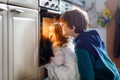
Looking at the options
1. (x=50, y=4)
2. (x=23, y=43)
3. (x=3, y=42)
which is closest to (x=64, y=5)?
(x=50, y=4)

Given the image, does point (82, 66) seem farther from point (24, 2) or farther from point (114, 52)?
point (114, 52)

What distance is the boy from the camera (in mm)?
1352

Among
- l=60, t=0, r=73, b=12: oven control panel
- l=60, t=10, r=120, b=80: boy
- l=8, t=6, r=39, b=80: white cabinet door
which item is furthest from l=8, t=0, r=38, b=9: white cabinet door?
l=60, t=0, r=73, b=12: oven control panel

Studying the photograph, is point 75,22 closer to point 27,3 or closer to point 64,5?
point 27,3

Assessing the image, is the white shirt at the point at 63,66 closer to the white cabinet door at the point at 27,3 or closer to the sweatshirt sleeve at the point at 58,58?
the sweatshirt sleeve at the point at 58,58

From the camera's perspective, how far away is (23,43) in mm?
1327

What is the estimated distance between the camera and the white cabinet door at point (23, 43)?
4.00 ft

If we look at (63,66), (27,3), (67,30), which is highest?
(27,3)

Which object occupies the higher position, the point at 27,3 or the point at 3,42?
the point at 27,3

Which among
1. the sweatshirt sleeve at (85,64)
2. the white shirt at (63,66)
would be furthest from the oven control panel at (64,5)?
the sweatshirt sleeve at (85,64)

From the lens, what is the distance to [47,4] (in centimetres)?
160

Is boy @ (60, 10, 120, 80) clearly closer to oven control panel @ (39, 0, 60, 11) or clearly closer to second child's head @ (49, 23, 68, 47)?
second child's head @ (49, 23, 68, 47)

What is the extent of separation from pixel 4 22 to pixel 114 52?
86.7 inches

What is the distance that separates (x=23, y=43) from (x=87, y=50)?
1.33 feet
